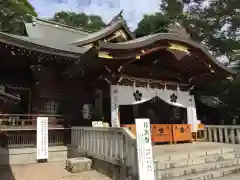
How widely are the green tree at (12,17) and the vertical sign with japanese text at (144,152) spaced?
16.6 m

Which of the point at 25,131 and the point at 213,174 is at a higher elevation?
the point at 25,131

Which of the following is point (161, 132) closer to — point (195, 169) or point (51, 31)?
point (195, 169)

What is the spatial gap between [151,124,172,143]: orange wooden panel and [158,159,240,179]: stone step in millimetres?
3295

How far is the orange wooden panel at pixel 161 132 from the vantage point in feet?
35.5

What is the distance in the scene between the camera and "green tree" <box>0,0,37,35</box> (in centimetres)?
1955

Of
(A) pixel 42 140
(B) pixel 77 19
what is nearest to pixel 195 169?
(A) pixel 42 140

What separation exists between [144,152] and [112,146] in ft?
5.53

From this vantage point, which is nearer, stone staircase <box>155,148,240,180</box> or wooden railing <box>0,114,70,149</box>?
stone staircase <box>155,148,240,180</box>

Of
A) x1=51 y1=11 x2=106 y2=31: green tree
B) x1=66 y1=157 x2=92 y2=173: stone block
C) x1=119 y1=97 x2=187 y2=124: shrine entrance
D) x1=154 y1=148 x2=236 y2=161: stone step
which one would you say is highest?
x1=51 y1=11 x2=106 y2=31: green tree

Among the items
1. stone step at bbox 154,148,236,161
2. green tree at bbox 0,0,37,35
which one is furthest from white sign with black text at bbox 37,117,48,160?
green tree at bbox 0,0,37,35

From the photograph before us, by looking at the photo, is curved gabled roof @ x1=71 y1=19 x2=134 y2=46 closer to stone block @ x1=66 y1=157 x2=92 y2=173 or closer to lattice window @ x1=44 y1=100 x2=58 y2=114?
lattice window @ x1=44 y1=100 x2=58 y2=114

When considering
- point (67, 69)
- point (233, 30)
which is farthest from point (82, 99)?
point (233, 30)

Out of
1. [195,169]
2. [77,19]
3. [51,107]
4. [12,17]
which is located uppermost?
[77,19]

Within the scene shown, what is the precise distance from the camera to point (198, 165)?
7398 millimetres
